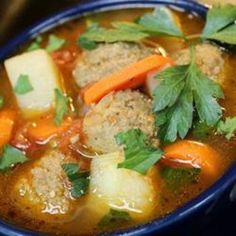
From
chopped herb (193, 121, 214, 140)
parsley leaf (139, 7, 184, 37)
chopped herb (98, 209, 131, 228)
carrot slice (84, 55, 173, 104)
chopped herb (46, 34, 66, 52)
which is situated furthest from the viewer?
chopped herb (46, 34, 66, 52)

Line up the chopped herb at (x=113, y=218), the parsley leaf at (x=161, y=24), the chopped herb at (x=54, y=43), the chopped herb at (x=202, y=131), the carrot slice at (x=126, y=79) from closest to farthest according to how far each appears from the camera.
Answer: the chopped herb at (x=113, y=218)
the chopped herb at (x=202, y=131)
the carrot slice at (x=126, y=79)
the parsley leaf at (x=161, y=24)
the chopped herb at (x=54, y=43)

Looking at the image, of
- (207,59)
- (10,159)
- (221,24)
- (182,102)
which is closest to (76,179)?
(10,159)

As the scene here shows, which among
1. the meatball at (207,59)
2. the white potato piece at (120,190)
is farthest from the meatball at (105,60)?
the white potato piece at (120,190)

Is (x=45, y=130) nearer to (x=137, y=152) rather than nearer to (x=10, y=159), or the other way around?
A: (x=10, y=159)

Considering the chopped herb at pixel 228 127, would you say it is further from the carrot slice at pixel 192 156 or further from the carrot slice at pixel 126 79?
the carrot slice at pixel 126 79

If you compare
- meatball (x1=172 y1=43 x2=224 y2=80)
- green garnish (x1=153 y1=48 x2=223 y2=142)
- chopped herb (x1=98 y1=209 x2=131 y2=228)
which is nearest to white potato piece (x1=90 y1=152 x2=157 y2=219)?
chopped herb (x1=98 y1=209 x2=131 y2=228)

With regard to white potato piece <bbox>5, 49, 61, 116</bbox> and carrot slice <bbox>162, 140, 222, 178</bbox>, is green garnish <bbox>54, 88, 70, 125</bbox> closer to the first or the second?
white potato piece <bbox>5, 49, 61, 116</bbox>
